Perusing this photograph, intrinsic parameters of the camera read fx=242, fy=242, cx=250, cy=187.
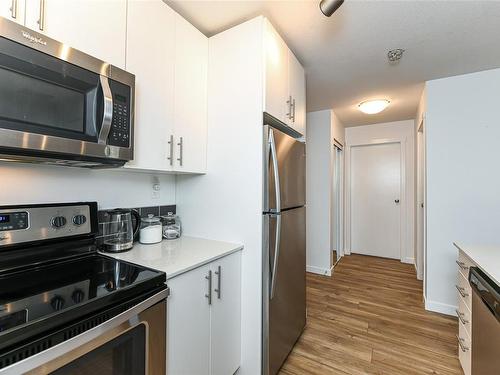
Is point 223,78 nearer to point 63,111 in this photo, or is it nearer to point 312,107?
point 63,111

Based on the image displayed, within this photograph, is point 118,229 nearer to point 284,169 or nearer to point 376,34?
point 284,169

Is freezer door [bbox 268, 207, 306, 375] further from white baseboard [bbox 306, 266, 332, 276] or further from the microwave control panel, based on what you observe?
white baseboard [bbox 306, 266, 332, 276]

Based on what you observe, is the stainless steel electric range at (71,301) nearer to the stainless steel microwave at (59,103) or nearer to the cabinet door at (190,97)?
the stainless steel microwave at (59,103)

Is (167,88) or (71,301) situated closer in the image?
(71,301)

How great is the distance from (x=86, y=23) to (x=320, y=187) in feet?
10.3

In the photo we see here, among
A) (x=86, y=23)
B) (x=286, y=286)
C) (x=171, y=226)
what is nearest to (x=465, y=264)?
(x=286, y=286)

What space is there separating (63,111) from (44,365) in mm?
872

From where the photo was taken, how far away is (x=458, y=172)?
7.84ft

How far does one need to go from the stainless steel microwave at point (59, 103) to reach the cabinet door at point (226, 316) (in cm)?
81

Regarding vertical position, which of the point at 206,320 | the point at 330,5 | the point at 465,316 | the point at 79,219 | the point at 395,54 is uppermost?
the point at 395,54

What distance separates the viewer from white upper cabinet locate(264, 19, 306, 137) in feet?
5.09

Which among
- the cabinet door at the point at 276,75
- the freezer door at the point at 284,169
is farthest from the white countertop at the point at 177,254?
the cabinet door at the point at 276,75

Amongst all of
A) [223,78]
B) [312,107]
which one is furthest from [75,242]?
[312,107]

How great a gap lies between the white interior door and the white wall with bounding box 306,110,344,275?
118cm
